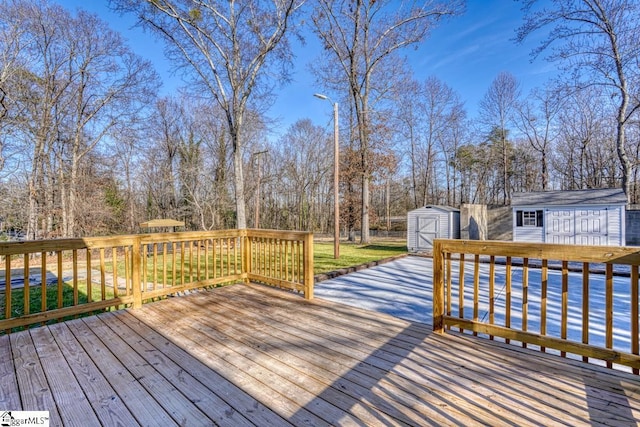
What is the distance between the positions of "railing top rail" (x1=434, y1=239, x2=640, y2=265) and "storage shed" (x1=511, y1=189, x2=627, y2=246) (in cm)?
1044

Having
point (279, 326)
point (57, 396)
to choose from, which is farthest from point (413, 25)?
point (57, 396)

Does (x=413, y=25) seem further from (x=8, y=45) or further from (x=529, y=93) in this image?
(x=8, y=45)

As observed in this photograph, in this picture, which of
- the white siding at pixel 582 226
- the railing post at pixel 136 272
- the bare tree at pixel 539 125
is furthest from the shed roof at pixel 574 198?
the railing post at pixel 136 272

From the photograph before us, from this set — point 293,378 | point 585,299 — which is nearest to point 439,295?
point 585,299

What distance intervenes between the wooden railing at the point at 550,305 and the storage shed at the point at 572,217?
6.70 meters

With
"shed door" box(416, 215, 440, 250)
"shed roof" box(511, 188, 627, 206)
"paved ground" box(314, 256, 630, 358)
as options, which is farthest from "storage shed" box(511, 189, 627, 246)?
"paved ground" box(314, 256, 630, 358)

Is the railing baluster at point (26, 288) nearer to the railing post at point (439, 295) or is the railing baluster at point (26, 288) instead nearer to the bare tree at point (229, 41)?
the railing post at point (439, 295)

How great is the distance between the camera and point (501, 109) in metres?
17.8

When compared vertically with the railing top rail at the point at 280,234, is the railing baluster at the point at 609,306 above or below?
below

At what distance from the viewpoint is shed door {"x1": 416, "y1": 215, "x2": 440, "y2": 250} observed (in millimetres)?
10789

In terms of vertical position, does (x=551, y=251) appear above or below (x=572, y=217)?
below

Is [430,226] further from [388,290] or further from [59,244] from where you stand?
[59,244]

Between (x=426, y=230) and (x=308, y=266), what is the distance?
816 centimetres

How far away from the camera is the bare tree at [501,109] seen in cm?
1723
